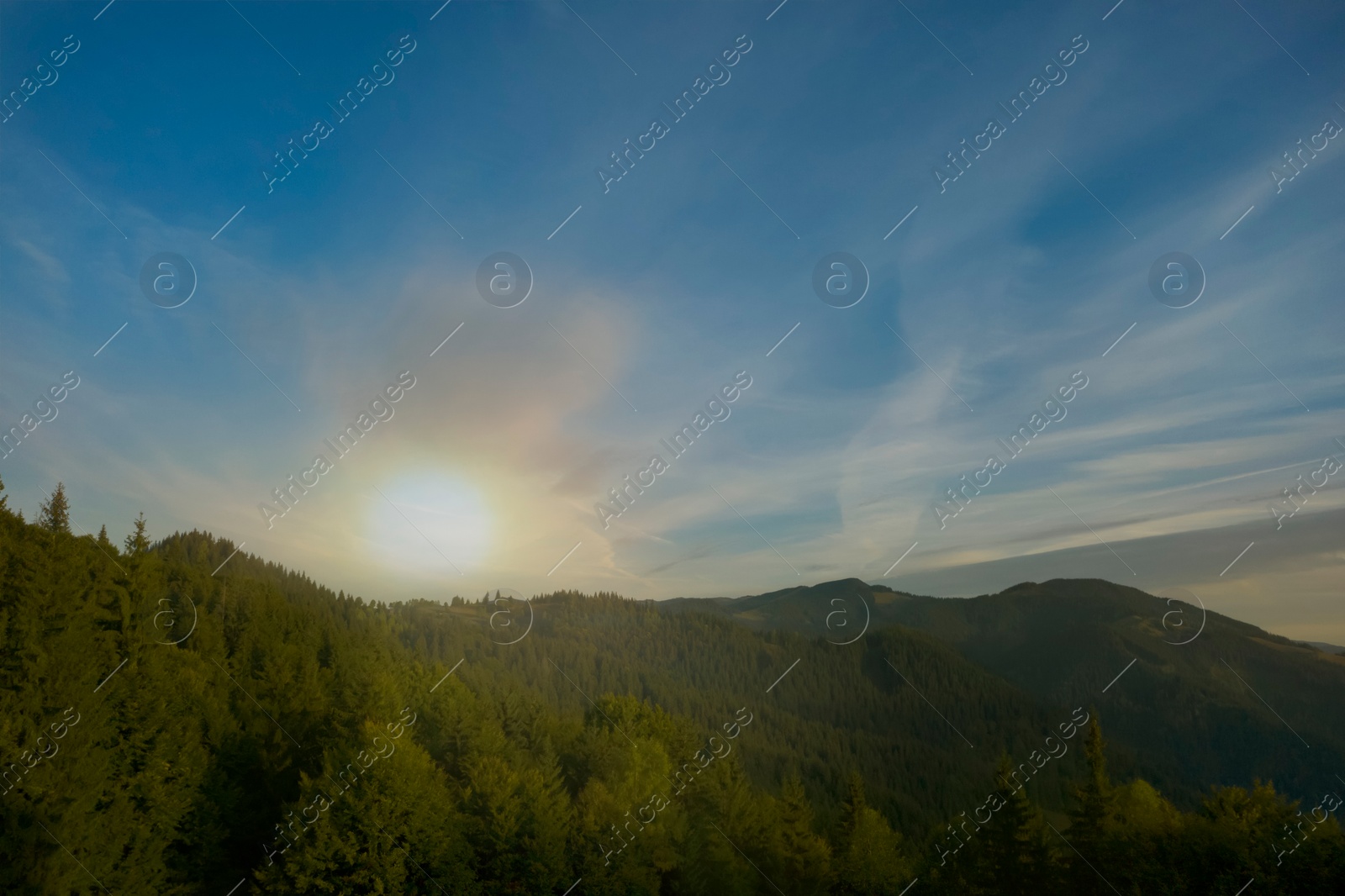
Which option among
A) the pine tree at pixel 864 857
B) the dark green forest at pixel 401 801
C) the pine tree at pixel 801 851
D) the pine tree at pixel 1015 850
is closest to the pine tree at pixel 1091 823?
the dark green forest at pixel 401 801

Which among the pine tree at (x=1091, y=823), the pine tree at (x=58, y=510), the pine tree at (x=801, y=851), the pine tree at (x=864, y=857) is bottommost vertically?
the pine tree at (x=1091, y=823)

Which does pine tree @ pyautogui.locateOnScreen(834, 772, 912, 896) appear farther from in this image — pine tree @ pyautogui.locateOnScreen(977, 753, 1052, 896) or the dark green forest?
pine tree @ pyautogui.locateOnScreen(977, 753, 1052, 896)

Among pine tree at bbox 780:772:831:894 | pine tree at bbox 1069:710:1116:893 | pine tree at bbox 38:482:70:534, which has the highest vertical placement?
pine tree at bbox 38:482:70:534

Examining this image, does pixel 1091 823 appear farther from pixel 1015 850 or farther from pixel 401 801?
pixel 401 801

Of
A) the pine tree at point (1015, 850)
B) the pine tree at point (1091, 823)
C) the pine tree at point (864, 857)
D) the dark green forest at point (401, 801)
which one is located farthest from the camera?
the pine tree at point (864, 857)

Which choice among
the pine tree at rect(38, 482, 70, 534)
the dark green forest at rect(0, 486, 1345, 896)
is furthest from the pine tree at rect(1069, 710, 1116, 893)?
the pine tree at rect(38, 482, 70, 534)

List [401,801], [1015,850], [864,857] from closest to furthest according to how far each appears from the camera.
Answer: [401,801]
[1015,850]
[864,857]

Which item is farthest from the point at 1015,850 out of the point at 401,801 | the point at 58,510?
the point at 58,510

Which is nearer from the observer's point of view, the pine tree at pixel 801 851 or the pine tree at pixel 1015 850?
the pine tree at pixel 1015 850

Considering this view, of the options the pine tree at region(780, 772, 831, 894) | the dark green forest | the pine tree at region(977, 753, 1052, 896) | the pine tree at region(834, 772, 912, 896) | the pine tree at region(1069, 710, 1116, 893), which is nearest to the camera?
the dark green forest

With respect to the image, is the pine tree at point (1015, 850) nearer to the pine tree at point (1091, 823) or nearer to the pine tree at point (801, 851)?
the pine tree at point (1091, 823)

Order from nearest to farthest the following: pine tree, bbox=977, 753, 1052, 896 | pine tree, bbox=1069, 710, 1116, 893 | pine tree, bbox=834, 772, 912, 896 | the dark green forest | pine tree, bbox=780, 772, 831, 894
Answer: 1. the dark green forest
2. pine tree, bbox=1069, 710, 1116, 893
3. pine tree, bbox=977, 753, 1052, 896
4. pine tree, bbox=780, 772, 831, 894
5. pine tree, bbox=834, 772, 912, 896

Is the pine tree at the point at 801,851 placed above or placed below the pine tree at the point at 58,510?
below

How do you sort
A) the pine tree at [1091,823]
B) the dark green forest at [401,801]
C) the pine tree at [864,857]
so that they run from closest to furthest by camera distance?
the dark green forest at [401,801]
the pine tree at [1091,823]
the pine tree at [864,857]
